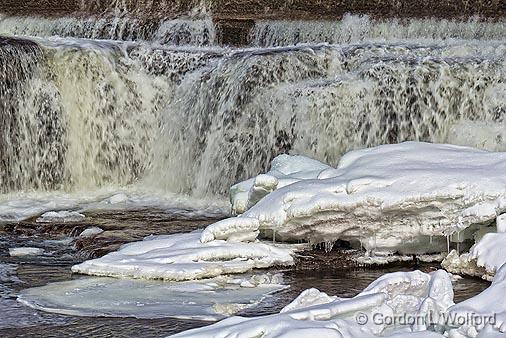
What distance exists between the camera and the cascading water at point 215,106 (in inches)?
542

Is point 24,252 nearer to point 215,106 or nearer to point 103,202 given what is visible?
point 103,202

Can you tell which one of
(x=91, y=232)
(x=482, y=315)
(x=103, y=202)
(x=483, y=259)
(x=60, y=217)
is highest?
(x=482, y=315)

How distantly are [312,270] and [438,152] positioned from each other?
1726 millimetres

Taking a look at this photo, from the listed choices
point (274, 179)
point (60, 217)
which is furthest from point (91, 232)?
point (274, 179)

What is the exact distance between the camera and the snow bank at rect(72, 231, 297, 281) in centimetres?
863

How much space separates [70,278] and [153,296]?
1101 millimetres

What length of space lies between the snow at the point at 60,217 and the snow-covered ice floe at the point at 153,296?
347cm

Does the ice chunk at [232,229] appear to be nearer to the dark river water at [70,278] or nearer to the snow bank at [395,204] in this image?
the snow bank at [395,204]

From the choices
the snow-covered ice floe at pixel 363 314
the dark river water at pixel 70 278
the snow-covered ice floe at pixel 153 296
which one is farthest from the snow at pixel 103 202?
the snow-covered ice floe at pixel 363 314

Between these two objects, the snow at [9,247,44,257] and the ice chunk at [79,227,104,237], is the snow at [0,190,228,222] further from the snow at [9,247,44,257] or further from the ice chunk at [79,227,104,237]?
the snow at [9,247,44,257]

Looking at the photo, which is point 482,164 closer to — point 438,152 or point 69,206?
point 438,152

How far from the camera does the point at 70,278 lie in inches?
346

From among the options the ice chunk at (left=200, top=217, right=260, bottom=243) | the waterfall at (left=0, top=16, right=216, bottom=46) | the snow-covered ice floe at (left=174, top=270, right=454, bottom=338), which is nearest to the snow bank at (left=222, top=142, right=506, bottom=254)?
the ice chunk at (left=200, top=217, right=260, bottom=243)

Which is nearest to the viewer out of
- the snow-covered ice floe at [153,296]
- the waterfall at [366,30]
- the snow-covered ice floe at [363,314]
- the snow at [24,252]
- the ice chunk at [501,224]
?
the snow-covered ice floe at [363,314]
